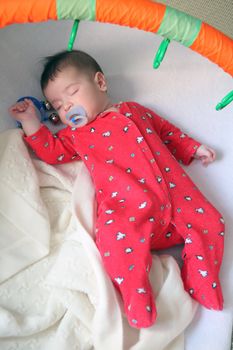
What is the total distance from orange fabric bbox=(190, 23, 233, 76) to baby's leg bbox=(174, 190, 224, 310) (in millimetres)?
319

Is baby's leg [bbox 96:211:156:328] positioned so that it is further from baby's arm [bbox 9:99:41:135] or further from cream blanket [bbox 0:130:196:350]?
baby's arm [bbox 9:99:41:135]

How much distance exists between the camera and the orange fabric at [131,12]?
0.90 m

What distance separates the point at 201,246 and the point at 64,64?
0.58 m

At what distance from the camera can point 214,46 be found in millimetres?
954

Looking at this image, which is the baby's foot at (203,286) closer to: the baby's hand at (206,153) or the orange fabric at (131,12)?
the baby's hand at (206,153)

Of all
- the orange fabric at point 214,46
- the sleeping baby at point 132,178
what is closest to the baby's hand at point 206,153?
the sleeping baby at point 132,178

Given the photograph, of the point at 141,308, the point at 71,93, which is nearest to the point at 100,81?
the point at 71,93

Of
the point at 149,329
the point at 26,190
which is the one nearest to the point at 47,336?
the point at 149,329

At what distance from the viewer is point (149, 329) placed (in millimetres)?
914

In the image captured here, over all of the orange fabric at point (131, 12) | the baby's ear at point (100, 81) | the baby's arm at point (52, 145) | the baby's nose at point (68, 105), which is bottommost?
the baby's arm at point (52, 145)

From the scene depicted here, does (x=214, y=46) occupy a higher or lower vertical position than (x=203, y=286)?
higher

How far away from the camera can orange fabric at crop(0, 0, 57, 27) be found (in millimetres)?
887

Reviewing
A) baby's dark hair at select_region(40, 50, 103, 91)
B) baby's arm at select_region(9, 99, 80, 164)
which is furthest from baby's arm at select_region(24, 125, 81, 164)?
baby's dark hair at select_region(40, 50, 103, 91)

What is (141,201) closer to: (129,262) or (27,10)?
(129,262)
